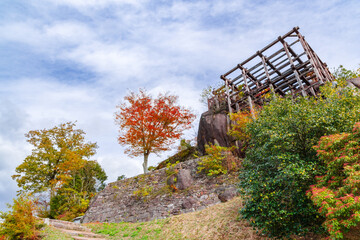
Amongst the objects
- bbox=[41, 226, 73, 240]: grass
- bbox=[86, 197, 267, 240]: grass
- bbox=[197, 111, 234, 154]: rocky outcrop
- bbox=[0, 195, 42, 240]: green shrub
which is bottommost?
bbox=[86, 197, 267, 240]: grass

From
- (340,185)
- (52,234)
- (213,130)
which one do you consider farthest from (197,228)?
(213,130)

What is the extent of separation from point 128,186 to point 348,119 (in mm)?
14053

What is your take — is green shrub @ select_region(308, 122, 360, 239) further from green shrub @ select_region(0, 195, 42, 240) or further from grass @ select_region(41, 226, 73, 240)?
green shrub @ select_region(0, 195, 42, 240)

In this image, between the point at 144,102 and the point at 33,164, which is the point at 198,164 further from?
the point at 33,164

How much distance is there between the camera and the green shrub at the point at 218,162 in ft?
42.6

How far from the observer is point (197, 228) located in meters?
8.45

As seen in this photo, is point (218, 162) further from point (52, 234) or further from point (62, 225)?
point (52, 234)

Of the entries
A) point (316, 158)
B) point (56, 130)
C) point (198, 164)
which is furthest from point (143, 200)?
point (56, 130)

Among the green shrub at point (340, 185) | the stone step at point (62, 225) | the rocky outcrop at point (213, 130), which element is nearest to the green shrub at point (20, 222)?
the stone step at point (62, 225)

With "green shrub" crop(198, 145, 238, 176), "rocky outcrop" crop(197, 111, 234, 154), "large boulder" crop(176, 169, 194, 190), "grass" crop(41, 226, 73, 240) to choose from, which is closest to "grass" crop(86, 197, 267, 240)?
"grass" crop(41, 226, 73, 240)

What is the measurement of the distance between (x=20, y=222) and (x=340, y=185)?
9673mm

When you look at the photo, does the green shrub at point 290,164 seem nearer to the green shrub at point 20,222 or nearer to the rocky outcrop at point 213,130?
the green shrub at point 20,222

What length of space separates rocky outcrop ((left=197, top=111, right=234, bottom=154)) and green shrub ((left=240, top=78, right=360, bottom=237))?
9.48 meters

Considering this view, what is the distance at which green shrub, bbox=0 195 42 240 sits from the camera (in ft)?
24.7
